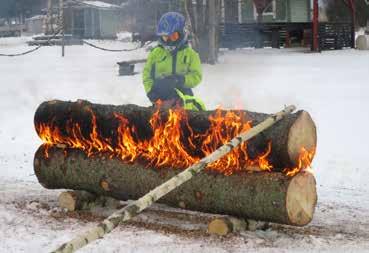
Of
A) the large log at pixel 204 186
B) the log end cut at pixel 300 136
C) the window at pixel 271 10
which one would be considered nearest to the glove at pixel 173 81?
the large log at pixel 204 186

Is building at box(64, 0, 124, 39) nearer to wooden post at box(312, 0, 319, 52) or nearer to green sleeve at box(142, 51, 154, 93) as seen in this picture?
wooden post at box(312, 0, 319, 52)

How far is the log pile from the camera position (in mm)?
5855

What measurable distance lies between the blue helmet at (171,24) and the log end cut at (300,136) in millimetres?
2127

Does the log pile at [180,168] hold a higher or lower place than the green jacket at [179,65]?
lower

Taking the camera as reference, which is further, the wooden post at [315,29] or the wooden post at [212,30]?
the wooden post at [315,29]

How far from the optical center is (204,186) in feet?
20.2

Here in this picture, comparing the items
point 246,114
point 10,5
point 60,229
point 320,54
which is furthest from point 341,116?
point 10,5

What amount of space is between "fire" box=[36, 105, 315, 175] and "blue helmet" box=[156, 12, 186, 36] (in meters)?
1.33

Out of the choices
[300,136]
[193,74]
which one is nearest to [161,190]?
→ [300,136]

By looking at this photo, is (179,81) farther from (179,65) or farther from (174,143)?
(174,143)

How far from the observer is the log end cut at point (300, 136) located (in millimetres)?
5859

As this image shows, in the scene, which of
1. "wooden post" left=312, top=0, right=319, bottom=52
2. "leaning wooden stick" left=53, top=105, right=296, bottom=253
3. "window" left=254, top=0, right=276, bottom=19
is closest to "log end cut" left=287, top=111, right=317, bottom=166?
"leaning wooden stick" left=53, top=105, right=296, bottom=253

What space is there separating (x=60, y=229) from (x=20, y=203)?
123cm

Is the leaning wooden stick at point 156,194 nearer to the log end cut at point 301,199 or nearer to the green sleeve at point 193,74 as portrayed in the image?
the log end cut at point 301,199
